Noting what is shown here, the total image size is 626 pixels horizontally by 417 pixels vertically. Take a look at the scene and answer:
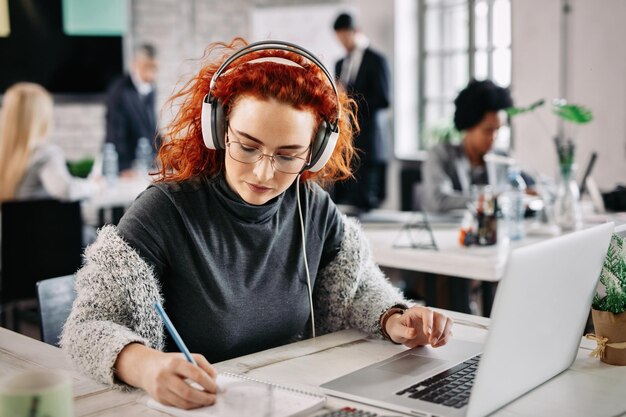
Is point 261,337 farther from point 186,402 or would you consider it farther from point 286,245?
point 186,402

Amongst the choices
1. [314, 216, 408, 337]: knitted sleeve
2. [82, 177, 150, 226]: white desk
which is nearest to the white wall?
[82, 177, 150, 226]: white desk

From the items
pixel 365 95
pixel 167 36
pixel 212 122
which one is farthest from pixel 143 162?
pixel 212 122

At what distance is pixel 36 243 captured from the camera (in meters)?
3.10

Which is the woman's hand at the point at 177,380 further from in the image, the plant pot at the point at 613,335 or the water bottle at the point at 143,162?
the water bottle at the point at 143,162

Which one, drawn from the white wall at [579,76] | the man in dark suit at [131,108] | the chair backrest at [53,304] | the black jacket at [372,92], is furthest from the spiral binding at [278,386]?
the man in dark suit at [131,108]

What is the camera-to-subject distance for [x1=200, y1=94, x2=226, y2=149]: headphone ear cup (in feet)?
4.62

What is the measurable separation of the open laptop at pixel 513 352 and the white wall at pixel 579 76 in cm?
391

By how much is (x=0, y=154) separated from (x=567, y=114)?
8.20 ft

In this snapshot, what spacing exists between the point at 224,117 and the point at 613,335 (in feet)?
2.56

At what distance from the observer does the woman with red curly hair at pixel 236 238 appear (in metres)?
1.30

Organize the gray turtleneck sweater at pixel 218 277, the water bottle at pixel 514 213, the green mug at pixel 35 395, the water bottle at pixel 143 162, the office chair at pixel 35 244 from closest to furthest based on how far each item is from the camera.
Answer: the green mug at pixel 35 395, the gray turtleneck sweater at pixel 218 277, the water bottle at pixel 514 213, the office chair at pixel 35 244, the water bottle at pixel 143 162

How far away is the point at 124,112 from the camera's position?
589 cm

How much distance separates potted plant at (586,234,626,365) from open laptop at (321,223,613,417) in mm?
38

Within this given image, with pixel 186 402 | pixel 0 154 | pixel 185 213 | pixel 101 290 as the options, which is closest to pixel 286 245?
pixel 185 213
